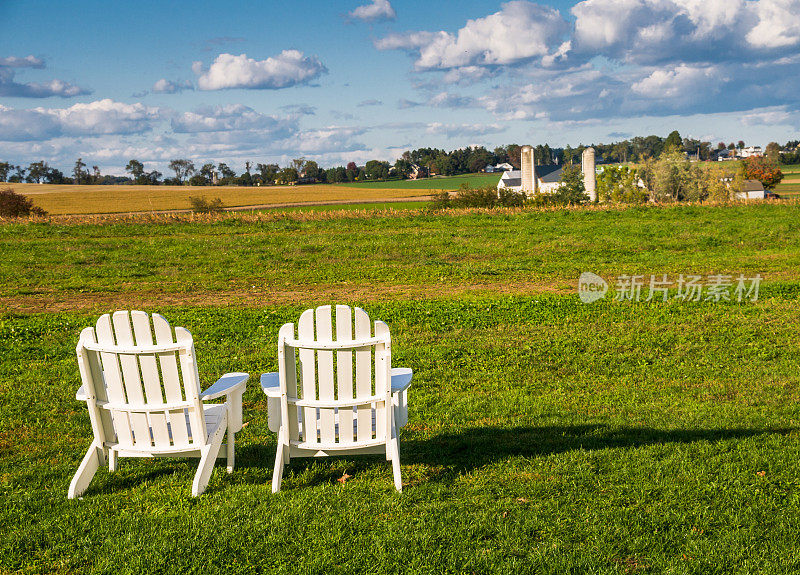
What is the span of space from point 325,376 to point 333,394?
16 cm

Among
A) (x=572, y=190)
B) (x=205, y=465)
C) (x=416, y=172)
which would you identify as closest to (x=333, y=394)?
(x=205, y=465)

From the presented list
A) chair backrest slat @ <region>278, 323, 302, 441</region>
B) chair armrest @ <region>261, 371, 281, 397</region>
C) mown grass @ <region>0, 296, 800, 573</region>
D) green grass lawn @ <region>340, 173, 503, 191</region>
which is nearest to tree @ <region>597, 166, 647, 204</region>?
green grass lawn @ <region>340, 173, 503, 191</region>

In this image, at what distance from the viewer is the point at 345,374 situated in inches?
191

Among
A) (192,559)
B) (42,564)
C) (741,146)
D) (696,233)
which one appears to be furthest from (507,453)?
(741,146)

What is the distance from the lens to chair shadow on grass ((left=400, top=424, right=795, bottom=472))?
5.55 meters

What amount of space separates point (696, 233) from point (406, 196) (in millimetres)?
54972

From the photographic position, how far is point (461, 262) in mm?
20062

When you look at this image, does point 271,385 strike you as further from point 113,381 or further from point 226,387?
point 113,381

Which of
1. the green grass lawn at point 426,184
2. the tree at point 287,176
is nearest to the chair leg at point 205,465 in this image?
the green grass lawn at point 426,184

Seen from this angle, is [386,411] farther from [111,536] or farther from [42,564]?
[42,564]

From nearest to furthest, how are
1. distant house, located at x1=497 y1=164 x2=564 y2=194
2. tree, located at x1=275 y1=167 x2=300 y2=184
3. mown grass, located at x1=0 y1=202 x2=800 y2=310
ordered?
mown grass, located at x1=0 y1=202 x2=800 y2=310, distant house, located at x1=497 y1=164 x2=564 y2=194, tree, located at x1=275 y1=167 x2=300 y2=184

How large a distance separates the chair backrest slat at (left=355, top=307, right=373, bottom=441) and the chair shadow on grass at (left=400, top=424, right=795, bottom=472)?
703 mm

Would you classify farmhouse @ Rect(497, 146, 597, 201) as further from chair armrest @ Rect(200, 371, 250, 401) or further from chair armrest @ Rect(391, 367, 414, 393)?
chair armrest @ Rect(200, 371, 250, 401)

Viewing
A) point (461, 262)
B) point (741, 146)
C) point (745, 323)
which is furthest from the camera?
point (741, 146)
